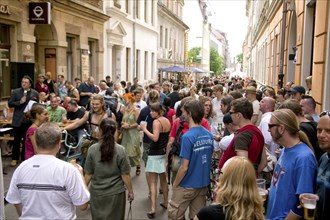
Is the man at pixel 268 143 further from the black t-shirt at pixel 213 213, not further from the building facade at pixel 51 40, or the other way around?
the building facade at pixel 51 40

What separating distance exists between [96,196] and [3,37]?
8636mm

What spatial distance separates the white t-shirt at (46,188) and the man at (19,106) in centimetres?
569

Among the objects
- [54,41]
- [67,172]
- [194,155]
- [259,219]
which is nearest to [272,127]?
[259,219]

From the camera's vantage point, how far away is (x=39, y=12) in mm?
12062

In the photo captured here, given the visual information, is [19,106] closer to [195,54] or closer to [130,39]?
[130,39]

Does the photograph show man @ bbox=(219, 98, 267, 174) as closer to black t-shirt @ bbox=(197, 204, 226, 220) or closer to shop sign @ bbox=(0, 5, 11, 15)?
black t-shirt @ bbox=(197, 204, 226, 220)

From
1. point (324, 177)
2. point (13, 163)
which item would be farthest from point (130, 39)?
point (324, 177)

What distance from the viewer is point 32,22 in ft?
39.4

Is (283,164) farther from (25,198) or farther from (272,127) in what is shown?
(25,198)

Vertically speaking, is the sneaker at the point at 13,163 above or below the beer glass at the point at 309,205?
below

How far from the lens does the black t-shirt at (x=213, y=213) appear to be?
2.48 meters

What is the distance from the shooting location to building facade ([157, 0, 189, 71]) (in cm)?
3431

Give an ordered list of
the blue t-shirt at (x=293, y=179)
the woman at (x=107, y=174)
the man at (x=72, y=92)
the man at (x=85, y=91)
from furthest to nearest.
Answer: the man at (x=85, y=91) → the man at (x=72, y=92) → the woman at (x=107, y=174) → the blue t-shirt at (x=293, y=179)

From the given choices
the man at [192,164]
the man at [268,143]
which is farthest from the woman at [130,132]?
the man at [192,164]
